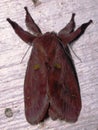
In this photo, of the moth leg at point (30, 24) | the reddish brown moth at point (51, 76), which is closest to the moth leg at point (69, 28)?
the reddish brown moth at point (51, 76)

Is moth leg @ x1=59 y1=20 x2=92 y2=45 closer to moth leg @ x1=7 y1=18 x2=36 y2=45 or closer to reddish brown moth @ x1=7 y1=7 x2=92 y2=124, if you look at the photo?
reddish brown moth @ x1=7 y1=7 x2=92 y2=124

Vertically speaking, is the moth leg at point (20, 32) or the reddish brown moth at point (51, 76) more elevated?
the moth leg at point (20, 32)

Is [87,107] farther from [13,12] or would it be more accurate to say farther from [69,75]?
[13,12]

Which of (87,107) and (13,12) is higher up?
(13,12)

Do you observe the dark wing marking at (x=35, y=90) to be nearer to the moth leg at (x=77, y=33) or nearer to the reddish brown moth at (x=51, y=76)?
the reddish brown moth at (x=51, y=76)

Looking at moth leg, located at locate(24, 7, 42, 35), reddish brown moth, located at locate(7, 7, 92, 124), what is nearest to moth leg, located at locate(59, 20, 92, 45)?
reddish brown moth, located at locate(7, 7, 92, 124)

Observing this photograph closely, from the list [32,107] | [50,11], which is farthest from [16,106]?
[50,11]
